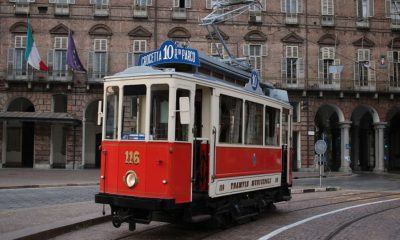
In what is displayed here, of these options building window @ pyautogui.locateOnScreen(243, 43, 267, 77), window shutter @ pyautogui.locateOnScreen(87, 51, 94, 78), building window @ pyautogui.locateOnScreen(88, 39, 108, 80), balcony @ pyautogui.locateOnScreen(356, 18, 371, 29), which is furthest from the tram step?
balcony @ pyautogui.locateOnScreen(356, 18, 371, 29)

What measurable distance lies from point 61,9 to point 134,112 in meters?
29.2

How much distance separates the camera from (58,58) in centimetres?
3628

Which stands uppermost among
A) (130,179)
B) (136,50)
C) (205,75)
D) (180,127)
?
(136,50)

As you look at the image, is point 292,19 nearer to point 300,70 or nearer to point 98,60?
point 300,70

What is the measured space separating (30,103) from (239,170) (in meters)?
29.6

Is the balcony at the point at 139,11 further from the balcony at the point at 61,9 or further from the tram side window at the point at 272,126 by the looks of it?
the tram side window at the point at 272,126

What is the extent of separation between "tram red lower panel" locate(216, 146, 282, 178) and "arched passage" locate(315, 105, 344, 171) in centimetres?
2820

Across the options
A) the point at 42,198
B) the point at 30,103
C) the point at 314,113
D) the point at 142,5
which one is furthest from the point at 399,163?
the point at 42,198

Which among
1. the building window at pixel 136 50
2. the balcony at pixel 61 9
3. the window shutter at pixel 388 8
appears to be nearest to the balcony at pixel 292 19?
the window shutter at pixel 388 8

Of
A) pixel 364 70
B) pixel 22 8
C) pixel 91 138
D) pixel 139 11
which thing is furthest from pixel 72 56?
pixel 364 70

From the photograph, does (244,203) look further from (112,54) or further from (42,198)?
(112,54)

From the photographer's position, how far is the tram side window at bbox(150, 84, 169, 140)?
9203 mm

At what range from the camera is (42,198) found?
656 inches

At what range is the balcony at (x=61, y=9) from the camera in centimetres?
3619
